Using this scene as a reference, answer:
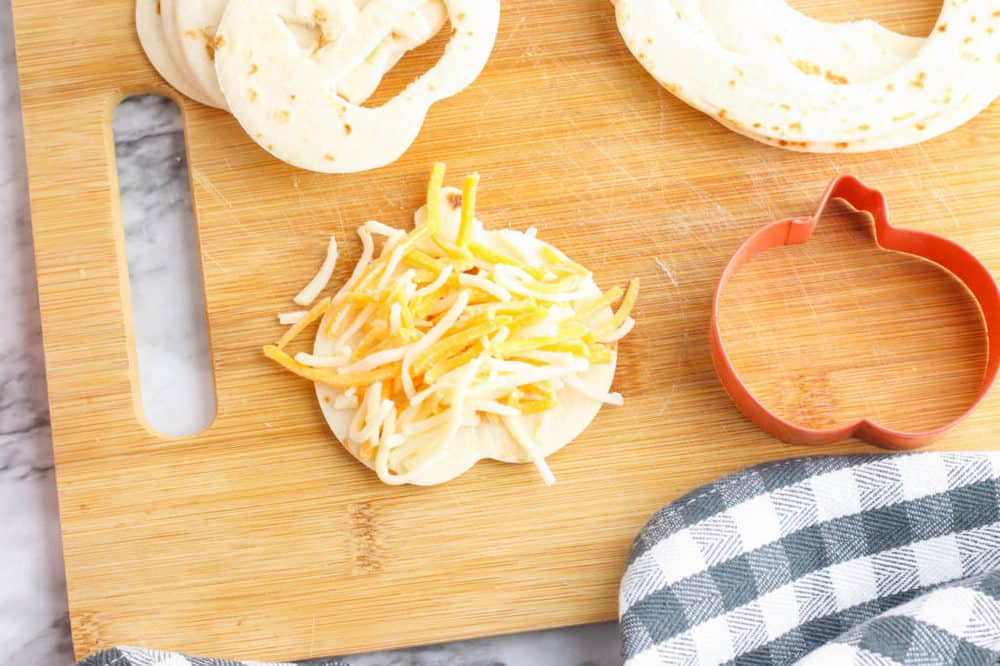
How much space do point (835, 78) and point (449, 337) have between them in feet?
3.26

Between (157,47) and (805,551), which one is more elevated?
(157,47)

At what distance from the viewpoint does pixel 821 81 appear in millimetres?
2279

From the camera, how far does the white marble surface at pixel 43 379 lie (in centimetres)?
225

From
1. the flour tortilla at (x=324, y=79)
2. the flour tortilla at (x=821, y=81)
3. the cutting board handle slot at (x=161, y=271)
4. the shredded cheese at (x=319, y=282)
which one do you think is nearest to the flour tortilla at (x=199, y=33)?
the flour tortilla at (x=324, y=79)

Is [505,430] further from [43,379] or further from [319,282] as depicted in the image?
[43,379]

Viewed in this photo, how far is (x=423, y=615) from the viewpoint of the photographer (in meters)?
2.19

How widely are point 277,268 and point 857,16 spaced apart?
137 centimetres

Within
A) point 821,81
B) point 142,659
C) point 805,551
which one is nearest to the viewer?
point 142,659

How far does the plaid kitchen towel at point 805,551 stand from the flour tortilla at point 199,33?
1.28m

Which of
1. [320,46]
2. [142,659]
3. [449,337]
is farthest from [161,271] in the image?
[142,659]

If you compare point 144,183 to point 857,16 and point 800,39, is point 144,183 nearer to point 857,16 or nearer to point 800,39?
point 800,39

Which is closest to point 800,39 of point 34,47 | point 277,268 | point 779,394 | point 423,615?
point 779,394

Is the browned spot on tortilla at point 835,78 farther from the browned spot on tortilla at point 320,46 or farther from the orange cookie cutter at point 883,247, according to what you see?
the browned spot on tortilla at point 320,46

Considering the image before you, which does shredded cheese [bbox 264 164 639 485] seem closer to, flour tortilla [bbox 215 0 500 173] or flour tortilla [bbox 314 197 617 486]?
flour tortilla [bbox 314 197 617 486]
